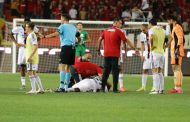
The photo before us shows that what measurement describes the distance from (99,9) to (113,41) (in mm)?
18202

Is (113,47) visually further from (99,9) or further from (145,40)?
(99,9)

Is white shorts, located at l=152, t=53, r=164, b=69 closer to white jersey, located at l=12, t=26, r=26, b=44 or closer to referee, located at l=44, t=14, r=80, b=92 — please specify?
referee, located at l=44, t=14, r=80, b=92

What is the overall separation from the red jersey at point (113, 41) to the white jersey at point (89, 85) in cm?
90

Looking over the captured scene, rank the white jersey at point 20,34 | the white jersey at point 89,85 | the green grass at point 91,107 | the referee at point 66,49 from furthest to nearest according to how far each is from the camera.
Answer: the white jersey at point 20,34 → the white jersey at point 89,85 → the referee at point 66,49 → the green grass at point 91,107

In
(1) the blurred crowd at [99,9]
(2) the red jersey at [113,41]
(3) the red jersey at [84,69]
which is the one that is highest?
(1) the blurred crowd at [99,9]

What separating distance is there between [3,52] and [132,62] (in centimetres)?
588

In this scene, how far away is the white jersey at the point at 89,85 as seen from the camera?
22031 mm

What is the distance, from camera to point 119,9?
4078 cm

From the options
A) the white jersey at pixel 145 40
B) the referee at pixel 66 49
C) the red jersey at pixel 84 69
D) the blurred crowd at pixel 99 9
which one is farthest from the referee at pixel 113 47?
the blurred crowd at pixel 99 9

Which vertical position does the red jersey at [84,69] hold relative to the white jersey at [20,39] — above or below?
below

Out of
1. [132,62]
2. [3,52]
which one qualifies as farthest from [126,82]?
[3,52]

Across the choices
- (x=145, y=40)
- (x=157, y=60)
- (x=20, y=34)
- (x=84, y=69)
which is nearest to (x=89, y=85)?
(x=84, y=69)

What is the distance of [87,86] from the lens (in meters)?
22.0

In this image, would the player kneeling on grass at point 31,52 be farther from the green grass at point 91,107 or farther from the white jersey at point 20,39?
the white jersey at point 20,39
